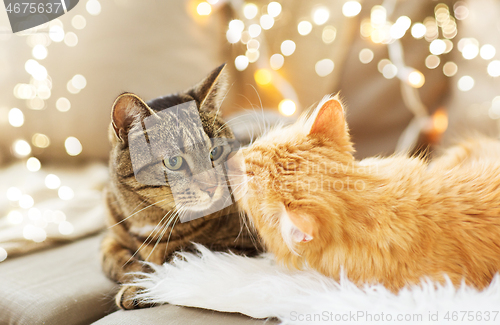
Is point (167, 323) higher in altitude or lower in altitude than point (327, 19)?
lower

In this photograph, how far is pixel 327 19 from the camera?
→ 1.00 m

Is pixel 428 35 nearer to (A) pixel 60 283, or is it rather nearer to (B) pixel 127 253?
(B) pixel 127 253

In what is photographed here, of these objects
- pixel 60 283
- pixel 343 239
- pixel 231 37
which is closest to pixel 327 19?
pixel 231 37

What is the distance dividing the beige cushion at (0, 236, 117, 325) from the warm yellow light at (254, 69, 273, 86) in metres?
0.79

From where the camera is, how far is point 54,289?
0.69 meters

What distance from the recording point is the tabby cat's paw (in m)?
0.64

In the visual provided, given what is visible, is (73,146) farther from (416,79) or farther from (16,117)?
(416,79)

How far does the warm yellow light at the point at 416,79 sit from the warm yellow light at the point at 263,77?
483mm

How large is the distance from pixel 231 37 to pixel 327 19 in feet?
1.12

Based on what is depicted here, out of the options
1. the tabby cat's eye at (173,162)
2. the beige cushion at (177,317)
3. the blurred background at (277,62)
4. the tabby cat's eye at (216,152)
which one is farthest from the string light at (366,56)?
the beige cushion at (177,317)

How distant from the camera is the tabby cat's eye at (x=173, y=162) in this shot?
692 millimetres

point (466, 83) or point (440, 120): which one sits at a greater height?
point (466, 83)

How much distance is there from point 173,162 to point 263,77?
0.50 meters

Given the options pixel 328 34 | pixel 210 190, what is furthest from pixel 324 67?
pixel 210 190
